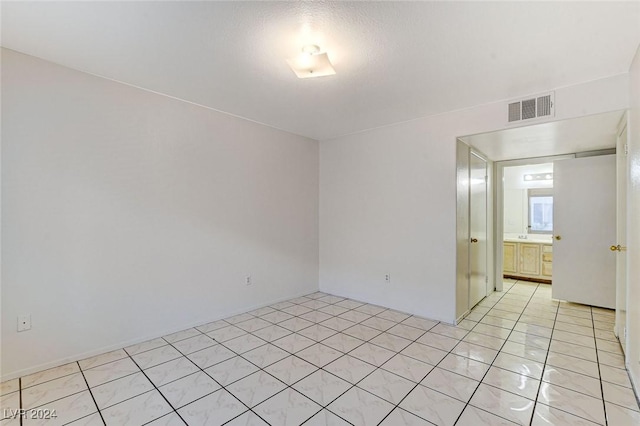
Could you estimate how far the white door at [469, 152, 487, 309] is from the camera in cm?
377

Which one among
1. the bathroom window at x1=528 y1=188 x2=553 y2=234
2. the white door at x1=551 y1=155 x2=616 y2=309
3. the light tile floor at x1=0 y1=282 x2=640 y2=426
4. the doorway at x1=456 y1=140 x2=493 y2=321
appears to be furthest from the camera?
the bathroom window at x1=528 y1=188 x2=553 y2=234

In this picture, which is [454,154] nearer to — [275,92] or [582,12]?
[582,12]

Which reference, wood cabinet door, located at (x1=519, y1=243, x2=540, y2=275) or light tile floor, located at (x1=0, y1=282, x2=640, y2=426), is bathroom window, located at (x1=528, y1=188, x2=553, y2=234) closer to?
wood cabinet door, located at (x1=519, y1=243, x2=540, y2=275)

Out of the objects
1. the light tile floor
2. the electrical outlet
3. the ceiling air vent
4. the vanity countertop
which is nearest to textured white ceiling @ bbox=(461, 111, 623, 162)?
the ceiling air vent

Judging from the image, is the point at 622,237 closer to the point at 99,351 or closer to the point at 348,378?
the point at 348,378

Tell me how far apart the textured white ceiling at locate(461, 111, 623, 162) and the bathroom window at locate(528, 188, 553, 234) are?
230cm

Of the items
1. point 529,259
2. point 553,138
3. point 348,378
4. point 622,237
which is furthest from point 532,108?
point 529,259

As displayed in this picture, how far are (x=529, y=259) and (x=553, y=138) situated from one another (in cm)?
290

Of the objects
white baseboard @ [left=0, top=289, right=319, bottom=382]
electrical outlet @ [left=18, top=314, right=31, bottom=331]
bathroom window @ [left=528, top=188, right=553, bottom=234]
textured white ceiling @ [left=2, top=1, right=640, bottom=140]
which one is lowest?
white baseboard @ [left=0, top=289, right=319, bottom=382]

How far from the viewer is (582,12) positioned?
5.44ft

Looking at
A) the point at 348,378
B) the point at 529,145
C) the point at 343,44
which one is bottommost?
the point at 348,378

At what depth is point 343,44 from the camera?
2.01 meters

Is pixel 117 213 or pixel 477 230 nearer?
pixel 117 213

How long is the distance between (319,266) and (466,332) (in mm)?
2278
